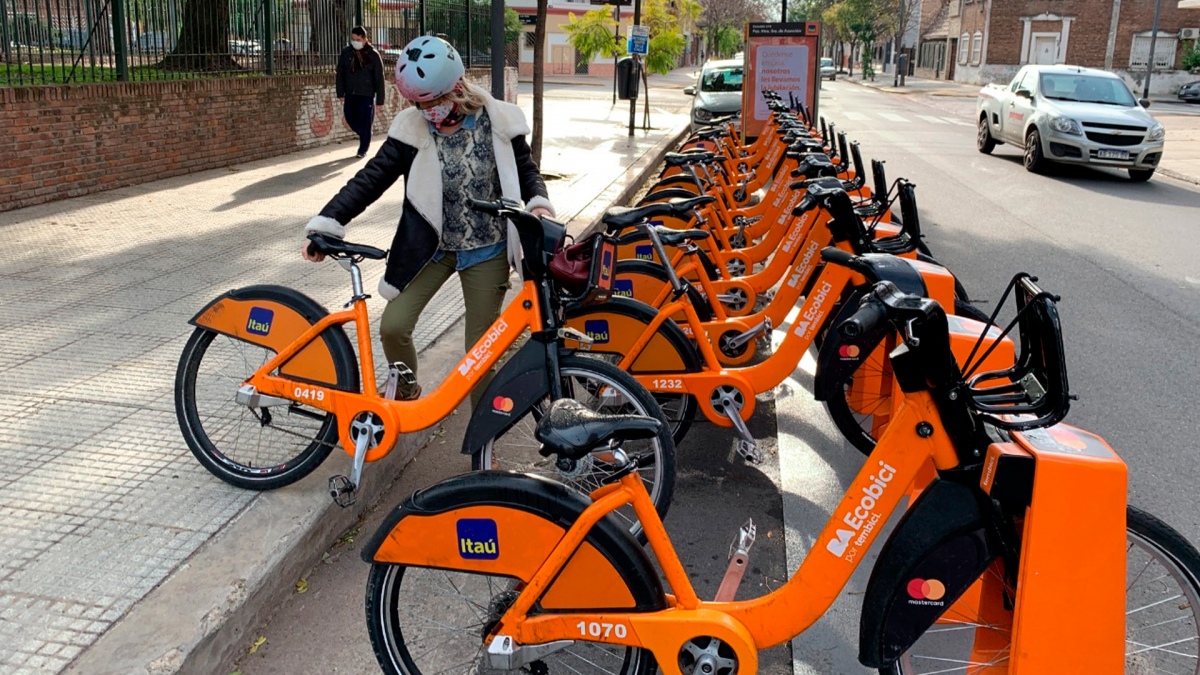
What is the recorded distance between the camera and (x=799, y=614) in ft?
8.62

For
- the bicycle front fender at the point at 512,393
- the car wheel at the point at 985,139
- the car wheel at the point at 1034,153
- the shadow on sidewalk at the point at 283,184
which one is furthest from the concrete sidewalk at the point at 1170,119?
the bicycle front fender at the point at 512,393

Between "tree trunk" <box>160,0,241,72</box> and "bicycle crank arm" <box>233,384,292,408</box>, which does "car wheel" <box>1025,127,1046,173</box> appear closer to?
"tree trunk" <box>160,0,241,72</box>

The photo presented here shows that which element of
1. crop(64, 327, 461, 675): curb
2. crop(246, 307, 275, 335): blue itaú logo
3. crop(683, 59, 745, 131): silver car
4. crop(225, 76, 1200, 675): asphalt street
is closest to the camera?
crop(64, 327, 461, 675): curb

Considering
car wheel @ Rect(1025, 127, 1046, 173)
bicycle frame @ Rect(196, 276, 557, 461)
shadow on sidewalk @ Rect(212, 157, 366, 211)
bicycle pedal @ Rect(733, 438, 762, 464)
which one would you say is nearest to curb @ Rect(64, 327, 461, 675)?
bicycle frame @ Rect(196, 276, 557, 461)

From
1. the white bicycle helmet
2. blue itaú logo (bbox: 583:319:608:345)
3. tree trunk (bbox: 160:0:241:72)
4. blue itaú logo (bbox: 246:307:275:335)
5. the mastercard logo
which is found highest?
tree trunk (bbox: 160:0:241:72)

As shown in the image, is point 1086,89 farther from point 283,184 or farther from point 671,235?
point 671,235

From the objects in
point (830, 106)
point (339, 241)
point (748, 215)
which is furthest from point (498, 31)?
point (830, 106)

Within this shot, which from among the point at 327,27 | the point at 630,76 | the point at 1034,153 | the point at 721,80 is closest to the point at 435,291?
the point at 327,27

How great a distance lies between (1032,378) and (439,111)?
8.41 ft

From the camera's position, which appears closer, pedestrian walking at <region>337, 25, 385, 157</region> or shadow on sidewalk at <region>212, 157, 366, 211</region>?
shadow on sidewalk at <region>212, 157, 366, 211</region>

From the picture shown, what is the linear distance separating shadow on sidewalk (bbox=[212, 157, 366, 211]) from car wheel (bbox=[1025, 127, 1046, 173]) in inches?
405

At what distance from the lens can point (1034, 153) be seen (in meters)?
15.7

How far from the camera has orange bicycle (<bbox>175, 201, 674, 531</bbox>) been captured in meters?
3.66

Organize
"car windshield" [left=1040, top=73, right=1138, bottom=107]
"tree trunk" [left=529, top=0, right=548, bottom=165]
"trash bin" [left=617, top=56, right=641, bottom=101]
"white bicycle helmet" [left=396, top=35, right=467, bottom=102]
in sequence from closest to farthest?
"white bicycle helmet" [left=396, top=35, right=467, bottom=102]
"tree trunk" [left=529, top=0, right=548, bottom=165]
"car windshield" [left=1040, top=73, right=1138, bottom=107]
"trash bin" [left=617, top=56, right=641, bottom=101]
